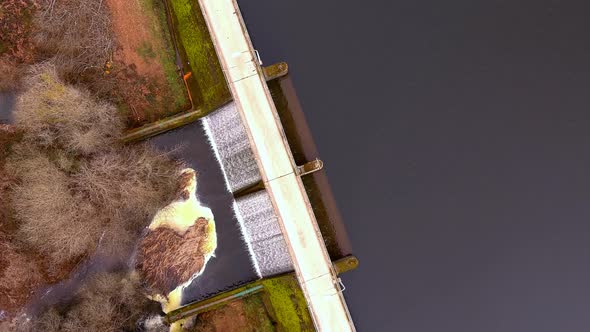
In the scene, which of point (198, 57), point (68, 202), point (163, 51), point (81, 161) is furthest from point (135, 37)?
point (68, 202)

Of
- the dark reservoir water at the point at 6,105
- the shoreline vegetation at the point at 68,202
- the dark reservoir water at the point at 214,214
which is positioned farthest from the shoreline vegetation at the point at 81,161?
the dark reservoir water at the point at 214,214

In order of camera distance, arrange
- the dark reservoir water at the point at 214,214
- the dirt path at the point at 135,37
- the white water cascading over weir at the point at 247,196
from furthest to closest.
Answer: the dark reservoir water at the point at 214,214 < the dirt path at the point at 135,37 < the white water cascading over weir at the point at 247,196

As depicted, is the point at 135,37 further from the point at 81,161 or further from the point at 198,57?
the point at 81,161

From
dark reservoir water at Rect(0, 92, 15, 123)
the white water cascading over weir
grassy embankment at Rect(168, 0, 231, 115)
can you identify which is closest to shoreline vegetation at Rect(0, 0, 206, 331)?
dark reservoir water at Rect(0, 92, 15, 123)

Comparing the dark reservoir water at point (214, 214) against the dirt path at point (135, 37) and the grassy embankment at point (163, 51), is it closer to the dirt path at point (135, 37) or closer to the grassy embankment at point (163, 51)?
the grassy embankment at point (163, 51)

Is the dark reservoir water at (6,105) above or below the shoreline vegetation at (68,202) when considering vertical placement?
above

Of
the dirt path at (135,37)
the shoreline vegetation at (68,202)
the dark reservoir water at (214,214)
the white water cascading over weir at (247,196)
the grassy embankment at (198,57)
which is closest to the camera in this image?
the shoreline vegetation at (68,202)

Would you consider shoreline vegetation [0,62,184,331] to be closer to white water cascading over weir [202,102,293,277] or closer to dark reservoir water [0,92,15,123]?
dark reservoir water [0,92,15,123]
